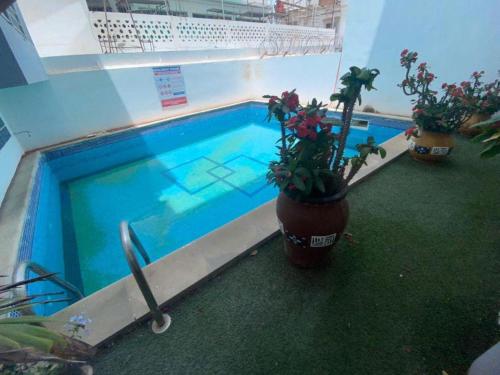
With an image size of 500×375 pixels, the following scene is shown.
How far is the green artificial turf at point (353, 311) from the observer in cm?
88

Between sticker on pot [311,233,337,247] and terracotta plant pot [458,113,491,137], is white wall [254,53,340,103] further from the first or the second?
A: sticker on pot [311,233,337,247]

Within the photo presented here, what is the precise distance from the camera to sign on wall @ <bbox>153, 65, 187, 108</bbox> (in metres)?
4.62

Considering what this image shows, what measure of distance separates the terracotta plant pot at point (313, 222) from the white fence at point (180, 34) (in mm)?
6434

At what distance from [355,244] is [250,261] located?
682mm

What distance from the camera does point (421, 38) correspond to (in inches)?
129

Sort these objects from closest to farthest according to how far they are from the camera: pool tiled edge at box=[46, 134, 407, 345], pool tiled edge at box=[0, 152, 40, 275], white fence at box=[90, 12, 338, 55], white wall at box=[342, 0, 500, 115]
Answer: pool tiled edge at box=[46, 134, 407, 345] → pool tiled edge at box=[0, 152, 40, 275] → white wall at box=[342, 0, 500, 115] → white fence at box=[90, 12, 338, 55]

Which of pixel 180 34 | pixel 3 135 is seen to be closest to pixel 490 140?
pixel 3 135

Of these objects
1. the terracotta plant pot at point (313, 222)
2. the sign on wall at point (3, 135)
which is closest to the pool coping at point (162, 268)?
the terracotta plant pot at point (313, 222)

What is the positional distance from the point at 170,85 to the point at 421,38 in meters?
4.65

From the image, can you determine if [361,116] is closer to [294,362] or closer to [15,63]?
[294,362]

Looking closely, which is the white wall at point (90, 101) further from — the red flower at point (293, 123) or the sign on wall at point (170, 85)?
the red flower at point (293, 123)

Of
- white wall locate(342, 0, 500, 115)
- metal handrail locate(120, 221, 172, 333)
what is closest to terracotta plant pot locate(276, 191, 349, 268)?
metal handrail locate(120, 221, 172, 333)

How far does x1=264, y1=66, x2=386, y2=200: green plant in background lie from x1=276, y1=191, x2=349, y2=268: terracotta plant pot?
1.9 inches

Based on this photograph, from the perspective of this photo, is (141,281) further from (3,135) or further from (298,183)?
(3,135)
